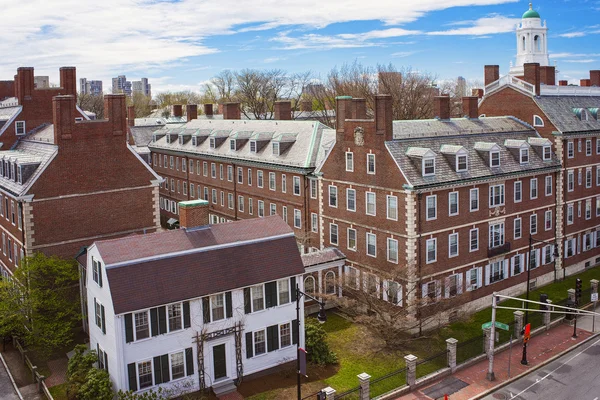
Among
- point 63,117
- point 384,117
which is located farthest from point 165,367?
point 384,117

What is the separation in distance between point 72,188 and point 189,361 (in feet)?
53.1

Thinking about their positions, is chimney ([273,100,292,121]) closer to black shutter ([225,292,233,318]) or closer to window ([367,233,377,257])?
window ([367,233,377,257])

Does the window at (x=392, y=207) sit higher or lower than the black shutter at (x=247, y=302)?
higher

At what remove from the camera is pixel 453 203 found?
38.6 meters

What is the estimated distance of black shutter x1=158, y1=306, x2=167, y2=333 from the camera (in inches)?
1093

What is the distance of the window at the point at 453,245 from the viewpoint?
3866 centimetres

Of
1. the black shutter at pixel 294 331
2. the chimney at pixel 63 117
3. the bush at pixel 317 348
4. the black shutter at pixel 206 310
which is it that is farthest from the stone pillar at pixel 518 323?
the chimney at pixel 63 117

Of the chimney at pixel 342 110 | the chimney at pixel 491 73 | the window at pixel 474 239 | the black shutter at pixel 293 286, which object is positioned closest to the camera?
the black shutter at pixel 293 286

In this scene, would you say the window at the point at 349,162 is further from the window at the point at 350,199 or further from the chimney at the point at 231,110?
the chimney at the point at 231,110

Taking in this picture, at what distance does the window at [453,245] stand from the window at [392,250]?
375 cm

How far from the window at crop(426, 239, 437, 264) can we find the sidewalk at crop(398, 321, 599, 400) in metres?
6.91

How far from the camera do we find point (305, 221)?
4747 centimetres

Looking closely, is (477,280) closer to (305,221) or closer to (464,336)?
(464,336)

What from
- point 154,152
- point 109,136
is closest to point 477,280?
point 109,136
